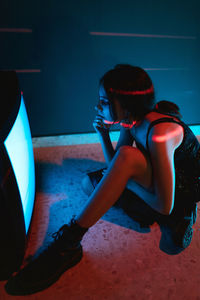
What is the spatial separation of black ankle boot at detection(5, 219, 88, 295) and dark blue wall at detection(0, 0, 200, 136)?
1.50 meters

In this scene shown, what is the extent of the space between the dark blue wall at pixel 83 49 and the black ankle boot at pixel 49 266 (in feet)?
4.94

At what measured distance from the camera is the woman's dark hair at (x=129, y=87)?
85 cm

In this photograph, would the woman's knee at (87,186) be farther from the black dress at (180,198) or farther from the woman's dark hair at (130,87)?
the woman's dark hair at (130,87)

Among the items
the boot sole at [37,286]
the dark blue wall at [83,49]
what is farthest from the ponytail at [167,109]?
the dark blue wall at [83,49]

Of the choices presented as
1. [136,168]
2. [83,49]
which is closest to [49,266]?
[136,168]

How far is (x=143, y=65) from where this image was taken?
2.12 metres

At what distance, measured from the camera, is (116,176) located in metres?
0.85

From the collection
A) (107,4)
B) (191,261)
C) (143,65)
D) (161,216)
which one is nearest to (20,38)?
(107,4)

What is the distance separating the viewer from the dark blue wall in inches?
69.0

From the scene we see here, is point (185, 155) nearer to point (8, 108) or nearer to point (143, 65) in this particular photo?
point (8, 108)

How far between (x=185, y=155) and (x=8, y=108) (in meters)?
0.84

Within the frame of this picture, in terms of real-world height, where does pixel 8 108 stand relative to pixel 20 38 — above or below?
below

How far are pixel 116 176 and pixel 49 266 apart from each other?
1.74 feet

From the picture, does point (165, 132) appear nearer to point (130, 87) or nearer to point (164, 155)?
point (164, 155)
